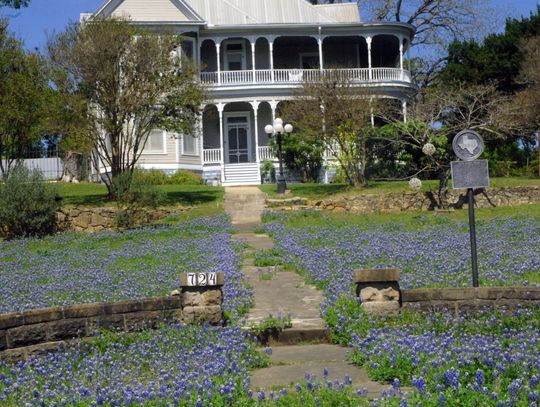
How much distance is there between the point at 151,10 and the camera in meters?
43.4

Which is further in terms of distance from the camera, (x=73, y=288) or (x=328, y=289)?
(x=73, y=288)

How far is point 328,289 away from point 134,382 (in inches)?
194

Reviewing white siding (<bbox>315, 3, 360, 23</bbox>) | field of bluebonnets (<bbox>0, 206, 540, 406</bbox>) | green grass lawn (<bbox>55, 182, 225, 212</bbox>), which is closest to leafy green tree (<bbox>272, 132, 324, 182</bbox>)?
green grass lawn (<bbox>55, 182, 225, 212</bbox>)

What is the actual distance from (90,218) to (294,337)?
1885 cm

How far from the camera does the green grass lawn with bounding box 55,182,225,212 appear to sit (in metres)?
29.4

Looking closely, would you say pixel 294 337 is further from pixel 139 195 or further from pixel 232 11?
pixel 232 11

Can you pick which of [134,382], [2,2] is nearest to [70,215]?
[2,2]

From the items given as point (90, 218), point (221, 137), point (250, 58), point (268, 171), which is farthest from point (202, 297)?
point (250, 58)

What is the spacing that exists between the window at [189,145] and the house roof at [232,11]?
573 cm

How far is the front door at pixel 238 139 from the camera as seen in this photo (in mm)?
46031

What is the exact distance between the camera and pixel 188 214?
28.0 meters

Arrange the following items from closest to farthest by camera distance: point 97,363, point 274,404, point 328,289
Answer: point 274,404
point 97,363
point 328,289

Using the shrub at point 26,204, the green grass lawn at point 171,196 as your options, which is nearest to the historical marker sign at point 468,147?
the shrub at point 26,204

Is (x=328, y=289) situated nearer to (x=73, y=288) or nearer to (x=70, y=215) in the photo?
(x=73, y=288)
